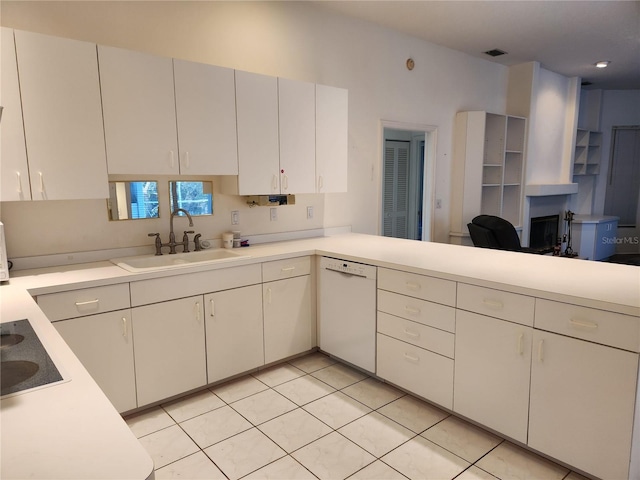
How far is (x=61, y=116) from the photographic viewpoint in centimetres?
229

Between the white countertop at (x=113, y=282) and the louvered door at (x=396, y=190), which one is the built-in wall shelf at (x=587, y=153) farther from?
the white countertop at (x=113, y=282)

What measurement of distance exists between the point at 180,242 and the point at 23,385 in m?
2.00

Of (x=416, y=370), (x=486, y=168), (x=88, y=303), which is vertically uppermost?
(x=486, y=168)

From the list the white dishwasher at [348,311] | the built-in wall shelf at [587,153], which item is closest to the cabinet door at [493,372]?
the white dishwasher at [348,311]

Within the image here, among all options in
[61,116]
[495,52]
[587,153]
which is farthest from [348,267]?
[587,153]

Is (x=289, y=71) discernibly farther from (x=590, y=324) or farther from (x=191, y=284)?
(x=590, y=324)

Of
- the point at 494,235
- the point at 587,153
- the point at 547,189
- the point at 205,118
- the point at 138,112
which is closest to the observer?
the point at 138,112

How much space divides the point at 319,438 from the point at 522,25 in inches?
163

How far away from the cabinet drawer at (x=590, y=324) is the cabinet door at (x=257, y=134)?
2013 mm

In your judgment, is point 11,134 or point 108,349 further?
point 108,349

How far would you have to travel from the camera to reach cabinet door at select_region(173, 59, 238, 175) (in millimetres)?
2715

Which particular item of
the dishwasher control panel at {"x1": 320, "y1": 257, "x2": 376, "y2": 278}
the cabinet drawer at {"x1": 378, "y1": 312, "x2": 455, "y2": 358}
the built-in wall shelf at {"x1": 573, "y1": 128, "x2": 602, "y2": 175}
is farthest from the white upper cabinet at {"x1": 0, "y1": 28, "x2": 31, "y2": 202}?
the built-in wall shelf at {"x1": 573, "y1": 128, "x2": 602, "y2": 175}

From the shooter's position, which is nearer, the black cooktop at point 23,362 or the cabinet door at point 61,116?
the black cooktop at point 23,362

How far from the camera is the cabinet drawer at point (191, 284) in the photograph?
2.46 m
